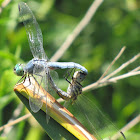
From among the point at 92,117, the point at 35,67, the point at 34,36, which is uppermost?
the point at 34,36

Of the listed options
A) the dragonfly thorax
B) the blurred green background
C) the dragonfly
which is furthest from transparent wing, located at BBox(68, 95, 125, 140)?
the blurred green background

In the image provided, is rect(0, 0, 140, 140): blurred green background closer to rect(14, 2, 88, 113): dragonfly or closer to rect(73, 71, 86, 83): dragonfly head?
rect(14, 2, 88, 113): dragonfly

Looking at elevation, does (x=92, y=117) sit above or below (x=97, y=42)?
below

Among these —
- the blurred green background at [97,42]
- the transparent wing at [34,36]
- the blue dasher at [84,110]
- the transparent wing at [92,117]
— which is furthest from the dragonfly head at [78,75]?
the blurred green background at [97,42]

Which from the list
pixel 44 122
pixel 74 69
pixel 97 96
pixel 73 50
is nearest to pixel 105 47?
pixel 73 50

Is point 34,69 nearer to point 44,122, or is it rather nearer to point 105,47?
point 44,122

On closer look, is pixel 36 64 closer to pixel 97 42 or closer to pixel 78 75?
pixel 78 75

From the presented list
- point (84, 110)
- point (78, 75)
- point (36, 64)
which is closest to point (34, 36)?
point (36, 64)
